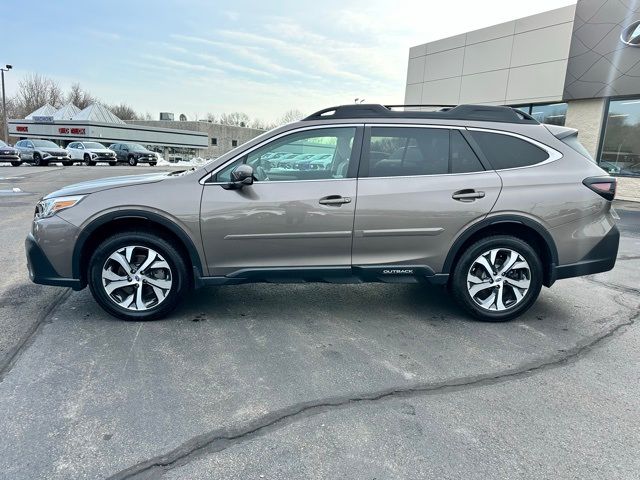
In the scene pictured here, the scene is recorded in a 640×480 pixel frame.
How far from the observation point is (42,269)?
3.67 metres

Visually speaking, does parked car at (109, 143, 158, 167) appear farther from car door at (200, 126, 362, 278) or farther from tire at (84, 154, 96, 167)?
car door at (200, 126, 362, 278)

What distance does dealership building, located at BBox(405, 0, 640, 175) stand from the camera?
41.8 feet

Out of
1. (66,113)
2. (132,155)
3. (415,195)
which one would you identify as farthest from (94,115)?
(415,195)

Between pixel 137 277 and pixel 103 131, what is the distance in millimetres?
50539

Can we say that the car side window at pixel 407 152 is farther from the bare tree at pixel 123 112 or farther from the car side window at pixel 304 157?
the bare tree at pixel 123 112

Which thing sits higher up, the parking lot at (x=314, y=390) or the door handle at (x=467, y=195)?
the door handle at (x=467, y=195)

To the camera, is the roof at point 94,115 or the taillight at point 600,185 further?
the roof at point 94,115

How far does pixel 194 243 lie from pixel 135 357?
1.03m

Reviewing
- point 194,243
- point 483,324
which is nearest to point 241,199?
point 194,243

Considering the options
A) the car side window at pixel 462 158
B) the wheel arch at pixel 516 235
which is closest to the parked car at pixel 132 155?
the car side window at pixel 462 158

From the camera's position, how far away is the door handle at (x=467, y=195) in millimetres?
3752

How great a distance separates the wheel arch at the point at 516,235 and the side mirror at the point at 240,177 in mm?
1907

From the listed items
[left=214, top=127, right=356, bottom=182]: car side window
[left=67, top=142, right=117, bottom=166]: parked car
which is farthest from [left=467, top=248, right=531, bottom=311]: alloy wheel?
[left=67, top=142, right=117, bottom=166]: parked car

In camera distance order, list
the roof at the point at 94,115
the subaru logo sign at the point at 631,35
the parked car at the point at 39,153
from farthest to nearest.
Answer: the roof at the point at 94,115
the parked car at the point at 39,153
the subaru logo sign at the point at 631,35
